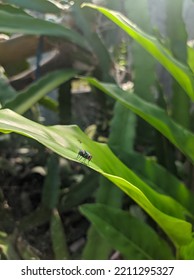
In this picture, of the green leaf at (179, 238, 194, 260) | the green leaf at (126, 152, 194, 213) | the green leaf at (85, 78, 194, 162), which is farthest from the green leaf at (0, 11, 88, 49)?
the green leaf at (179, 238, 194, 260)

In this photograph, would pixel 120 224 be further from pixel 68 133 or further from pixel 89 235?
pixel 68 133

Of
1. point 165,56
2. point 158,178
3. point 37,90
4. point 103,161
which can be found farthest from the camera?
point 37,90

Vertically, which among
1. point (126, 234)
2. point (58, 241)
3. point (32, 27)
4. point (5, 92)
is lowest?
point (58, 241)

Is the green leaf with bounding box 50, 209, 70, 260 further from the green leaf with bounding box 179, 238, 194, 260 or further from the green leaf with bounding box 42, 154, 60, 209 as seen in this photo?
the green leaf with bounding box 179, 238, 194, 260

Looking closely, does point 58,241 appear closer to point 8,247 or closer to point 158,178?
point 8,247

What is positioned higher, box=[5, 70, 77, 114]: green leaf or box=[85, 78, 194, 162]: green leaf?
box=[85, 78, 194, 162]: green leaf

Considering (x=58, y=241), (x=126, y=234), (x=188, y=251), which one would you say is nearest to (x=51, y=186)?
(x=58, y=241)
